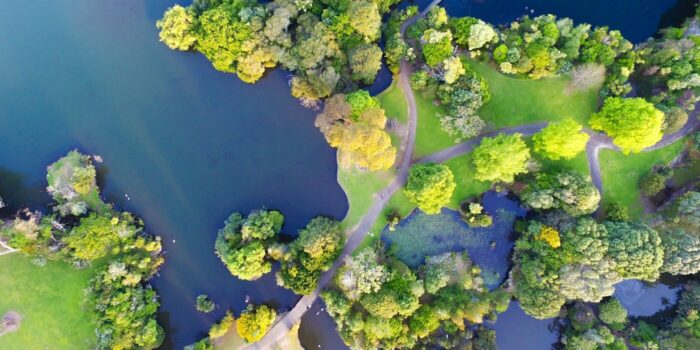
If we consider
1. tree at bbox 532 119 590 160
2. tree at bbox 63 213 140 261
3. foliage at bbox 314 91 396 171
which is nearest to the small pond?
tree at bbox 532 119 590 160

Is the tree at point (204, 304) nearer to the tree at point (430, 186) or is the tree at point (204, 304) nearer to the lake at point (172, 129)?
the lake at point (172, 129)

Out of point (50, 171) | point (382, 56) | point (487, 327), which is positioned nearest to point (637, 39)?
point (382, 56)

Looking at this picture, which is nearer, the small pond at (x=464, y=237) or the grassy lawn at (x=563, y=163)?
the grassy lawn at (x=563, y=163)

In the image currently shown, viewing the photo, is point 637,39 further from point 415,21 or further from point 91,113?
point 91,113

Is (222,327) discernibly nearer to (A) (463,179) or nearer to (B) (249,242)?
(B) (249,242)

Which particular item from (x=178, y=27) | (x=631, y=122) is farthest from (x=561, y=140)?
(x=178, y=27)

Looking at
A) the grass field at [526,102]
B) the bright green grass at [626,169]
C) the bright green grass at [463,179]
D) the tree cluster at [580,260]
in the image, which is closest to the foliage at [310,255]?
the grass field at [526,102]
